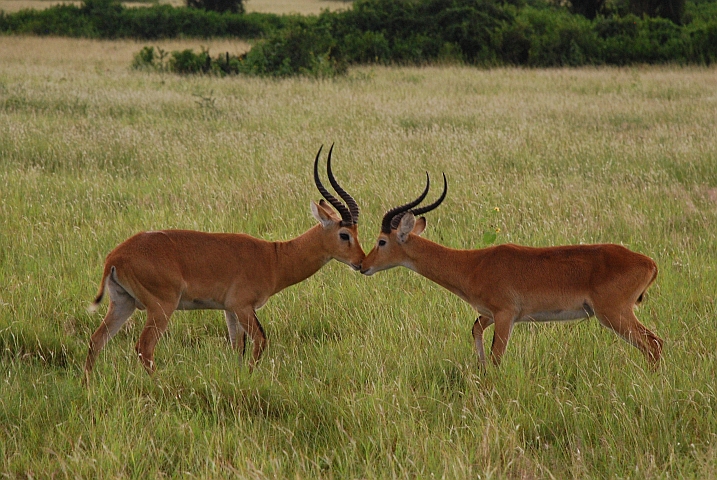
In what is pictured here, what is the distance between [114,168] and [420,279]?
499cm

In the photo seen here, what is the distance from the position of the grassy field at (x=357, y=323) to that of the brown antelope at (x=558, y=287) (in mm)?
169

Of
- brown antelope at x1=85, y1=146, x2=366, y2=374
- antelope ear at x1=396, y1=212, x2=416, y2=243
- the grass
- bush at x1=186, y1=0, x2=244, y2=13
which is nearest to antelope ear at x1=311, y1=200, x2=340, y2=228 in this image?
brown antelope at x1=85, y1=146, x2=366, y2=374

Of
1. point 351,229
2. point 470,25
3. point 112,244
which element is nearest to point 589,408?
point 351,229

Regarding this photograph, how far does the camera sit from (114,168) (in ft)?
32.3

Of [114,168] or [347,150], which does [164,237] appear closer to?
[114,168]

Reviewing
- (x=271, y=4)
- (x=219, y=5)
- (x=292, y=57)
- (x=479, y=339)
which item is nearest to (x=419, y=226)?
(x=479, y=339)

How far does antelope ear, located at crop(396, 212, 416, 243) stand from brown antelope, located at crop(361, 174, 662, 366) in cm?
34

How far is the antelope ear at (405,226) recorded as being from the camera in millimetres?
5094

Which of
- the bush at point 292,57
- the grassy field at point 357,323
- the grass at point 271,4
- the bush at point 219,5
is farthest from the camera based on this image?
the grass at point 271,4

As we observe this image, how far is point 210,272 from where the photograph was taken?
4.81 meters

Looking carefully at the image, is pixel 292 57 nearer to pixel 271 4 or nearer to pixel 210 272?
pixel 210 272

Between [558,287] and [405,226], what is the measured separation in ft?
3.31

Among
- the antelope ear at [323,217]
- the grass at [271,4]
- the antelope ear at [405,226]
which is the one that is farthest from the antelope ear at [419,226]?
the grass at [271,4]

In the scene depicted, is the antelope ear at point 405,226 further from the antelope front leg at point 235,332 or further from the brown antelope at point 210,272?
the antelope front leg at point 235,332
